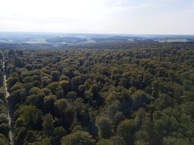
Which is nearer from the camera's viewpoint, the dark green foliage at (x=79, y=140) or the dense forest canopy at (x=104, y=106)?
the dark green foliage at (x=79, y=140)

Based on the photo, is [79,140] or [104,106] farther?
[104,106]

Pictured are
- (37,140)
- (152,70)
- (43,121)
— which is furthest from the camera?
(152,70)

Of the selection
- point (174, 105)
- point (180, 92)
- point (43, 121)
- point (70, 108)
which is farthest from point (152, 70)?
point (43, 121)

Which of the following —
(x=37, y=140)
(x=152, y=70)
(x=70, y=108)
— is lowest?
(x=37, y=140)

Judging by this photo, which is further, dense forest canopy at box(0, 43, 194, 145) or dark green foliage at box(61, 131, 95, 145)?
dense forest canopy at box(0, 43, 194, 145)

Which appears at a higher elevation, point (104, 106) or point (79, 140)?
point (79, 140)

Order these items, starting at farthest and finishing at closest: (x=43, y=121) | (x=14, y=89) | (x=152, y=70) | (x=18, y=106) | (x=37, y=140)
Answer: (x=152, y=70), (x=14, y=89), (x=18, y=106), (x=43, y=121), (x=37, y=140)

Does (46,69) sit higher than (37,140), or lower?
Result: higher

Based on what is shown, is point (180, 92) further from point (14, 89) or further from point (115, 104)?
point (14, 89)
